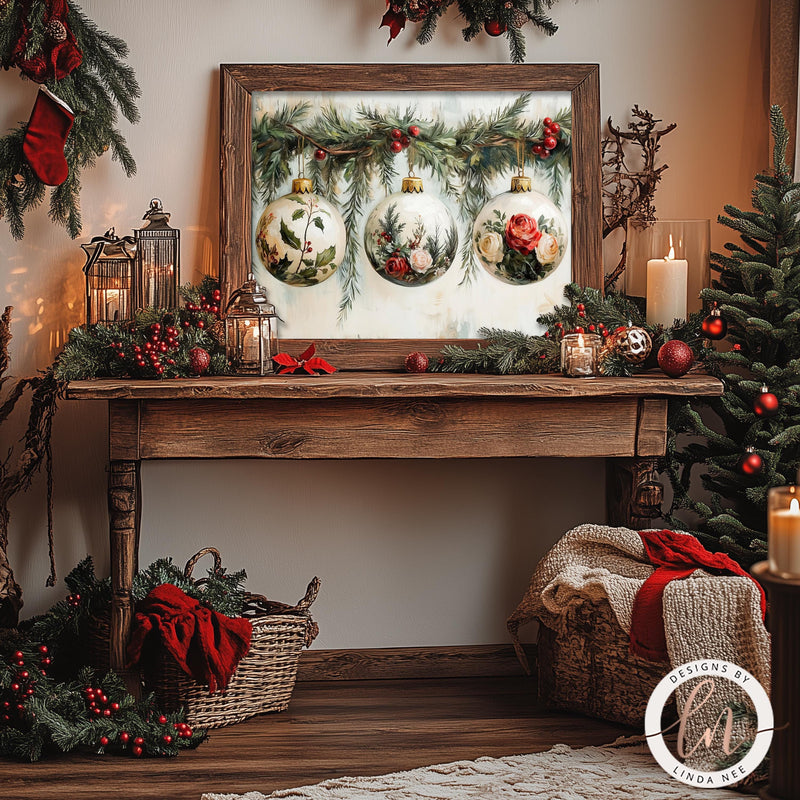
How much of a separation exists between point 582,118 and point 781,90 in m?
0.52

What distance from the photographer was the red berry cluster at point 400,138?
2465mm

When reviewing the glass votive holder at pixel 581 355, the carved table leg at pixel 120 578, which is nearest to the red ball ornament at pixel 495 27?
the glass votive holder at pixel 581 355

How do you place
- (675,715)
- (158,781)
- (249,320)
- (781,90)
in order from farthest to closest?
(781,90) → (249,320) → (675,715) → (158,781)

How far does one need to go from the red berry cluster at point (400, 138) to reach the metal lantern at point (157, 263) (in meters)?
0.62

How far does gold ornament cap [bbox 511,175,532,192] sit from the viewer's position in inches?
97.4

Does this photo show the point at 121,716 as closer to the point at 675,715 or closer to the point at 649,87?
the point at 675,715

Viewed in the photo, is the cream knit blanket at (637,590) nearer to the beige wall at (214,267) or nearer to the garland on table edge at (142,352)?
the beige wall at (214,267)

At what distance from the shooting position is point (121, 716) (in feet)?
6.79

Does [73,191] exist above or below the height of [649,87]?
below

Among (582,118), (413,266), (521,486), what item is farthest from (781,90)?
(521,486)

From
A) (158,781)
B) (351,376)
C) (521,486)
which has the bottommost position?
(158,781)

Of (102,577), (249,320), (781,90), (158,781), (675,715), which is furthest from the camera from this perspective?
(102,577)

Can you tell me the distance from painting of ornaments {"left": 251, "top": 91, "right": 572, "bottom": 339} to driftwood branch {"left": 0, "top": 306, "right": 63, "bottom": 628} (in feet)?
2.13

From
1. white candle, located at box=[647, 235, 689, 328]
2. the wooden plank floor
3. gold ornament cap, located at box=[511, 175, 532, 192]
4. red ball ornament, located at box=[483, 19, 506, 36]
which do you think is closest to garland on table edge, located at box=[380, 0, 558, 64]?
red ball ornament, located at box=[483, 19, 506, 36]
